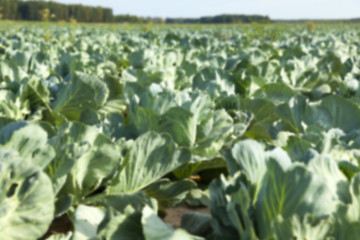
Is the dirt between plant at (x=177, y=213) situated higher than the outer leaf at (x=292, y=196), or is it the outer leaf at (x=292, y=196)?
the outer leaf at (x=292, y=196)

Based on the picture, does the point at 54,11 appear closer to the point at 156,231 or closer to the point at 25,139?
the point at 25,139

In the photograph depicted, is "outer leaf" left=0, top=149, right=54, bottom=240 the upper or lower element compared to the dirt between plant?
upper

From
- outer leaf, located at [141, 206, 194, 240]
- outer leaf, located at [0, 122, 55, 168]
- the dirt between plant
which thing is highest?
outer leaf, located at [0, 122, 55, 168]

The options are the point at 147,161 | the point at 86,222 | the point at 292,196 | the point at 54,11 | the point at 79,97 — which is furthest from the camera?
the point at 54,11

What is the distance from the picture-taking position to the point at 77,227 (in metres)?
0.97

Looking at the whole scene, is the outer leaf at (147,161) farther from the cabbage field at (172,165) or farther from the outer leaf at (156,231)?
the outer leaf at (156,231)

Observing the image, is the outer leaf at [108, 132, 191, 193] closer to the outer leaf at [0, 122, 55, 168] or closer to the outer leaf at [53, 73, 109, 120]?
the outer leaf at [0, 122, 55, 168]

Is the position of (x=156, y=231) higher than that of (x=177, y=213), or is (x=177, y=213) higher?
(x=156, y=231)

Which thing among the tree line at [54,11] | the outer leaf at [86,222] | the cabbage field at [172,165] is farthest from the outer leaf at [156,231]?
the tree line at [54,11]

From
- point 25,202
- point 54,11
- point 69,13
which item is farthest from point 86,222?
point 69,13

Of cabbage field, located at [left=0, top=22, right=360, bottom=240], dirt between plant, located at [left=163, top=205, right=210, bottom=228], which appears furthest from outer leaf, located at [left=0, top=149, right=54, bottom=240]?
dirt between plant, located at [left=163, top=205, right=210, bottom=228]

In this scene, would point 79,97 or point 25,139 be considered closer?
point 25,139

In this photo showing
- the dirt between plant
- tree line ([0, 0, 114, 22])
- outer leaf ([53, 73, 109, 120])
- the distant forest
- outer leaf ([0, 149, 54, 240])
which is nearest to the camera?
outer leaf ([0, 149, 54, 240])

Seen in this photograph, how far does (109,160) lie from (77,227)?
0.34 meters
